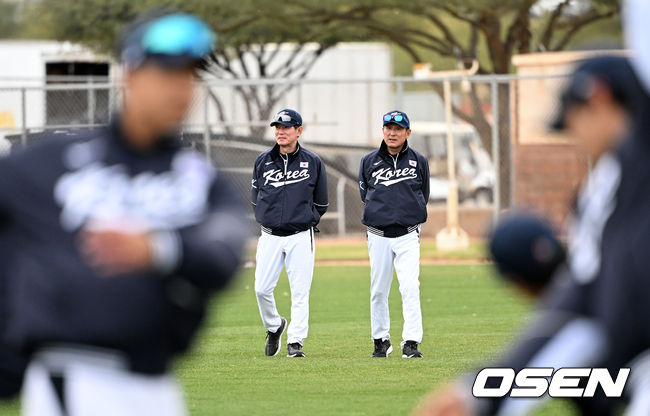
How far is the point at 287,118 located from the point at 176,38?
8.79m

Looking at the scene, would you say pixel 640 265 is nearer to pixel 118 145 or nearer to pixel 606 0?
pixel 118 145

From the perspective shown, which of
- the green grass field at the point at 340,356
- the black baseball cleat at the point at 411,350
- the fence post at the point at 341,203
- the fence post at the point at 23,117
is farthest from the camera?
the fence post at the point at 341,203

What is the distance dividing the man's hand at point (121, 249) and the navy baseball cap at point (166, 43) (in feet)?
1.90

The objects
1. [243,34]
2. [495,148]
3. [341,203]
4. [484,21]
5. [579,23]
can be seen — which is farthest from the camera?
[243,34]

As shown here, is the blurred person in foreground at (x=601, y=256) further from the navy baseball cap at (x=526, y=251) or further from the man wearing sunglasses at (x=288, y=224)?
the man wearing sunglasses at (x=288, y=224)

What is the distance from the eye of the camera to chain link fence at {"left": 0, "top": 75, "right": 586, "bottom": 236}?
1003 inches

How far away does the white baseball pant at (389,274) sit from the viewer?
1247 centimetres

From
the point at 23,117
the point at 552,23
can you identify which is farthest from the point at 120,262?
the point at 552,23

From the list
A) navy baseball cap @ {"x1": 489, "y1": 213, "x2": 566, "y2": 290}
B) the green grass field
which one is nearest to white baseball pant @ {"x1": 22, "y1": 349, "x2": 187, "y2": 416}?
navy baseball cap @ {"x1": 489, "y1": 213, "x2": 566, "y2": 290}

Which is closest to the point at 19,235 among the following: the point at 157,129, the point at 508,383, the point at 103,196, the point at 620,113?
the point at 103,196

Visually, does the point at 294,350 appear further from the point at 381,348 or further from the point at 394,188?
the point at 394,188

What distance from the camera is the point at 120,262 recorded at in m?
3.69

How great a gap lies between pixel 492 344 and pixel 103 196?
31.1ft

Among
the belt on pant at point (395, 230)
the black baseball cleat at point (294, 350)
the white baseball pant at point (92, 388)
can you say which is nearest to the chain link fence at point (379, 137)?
the belt on pant at point (395, 230)
